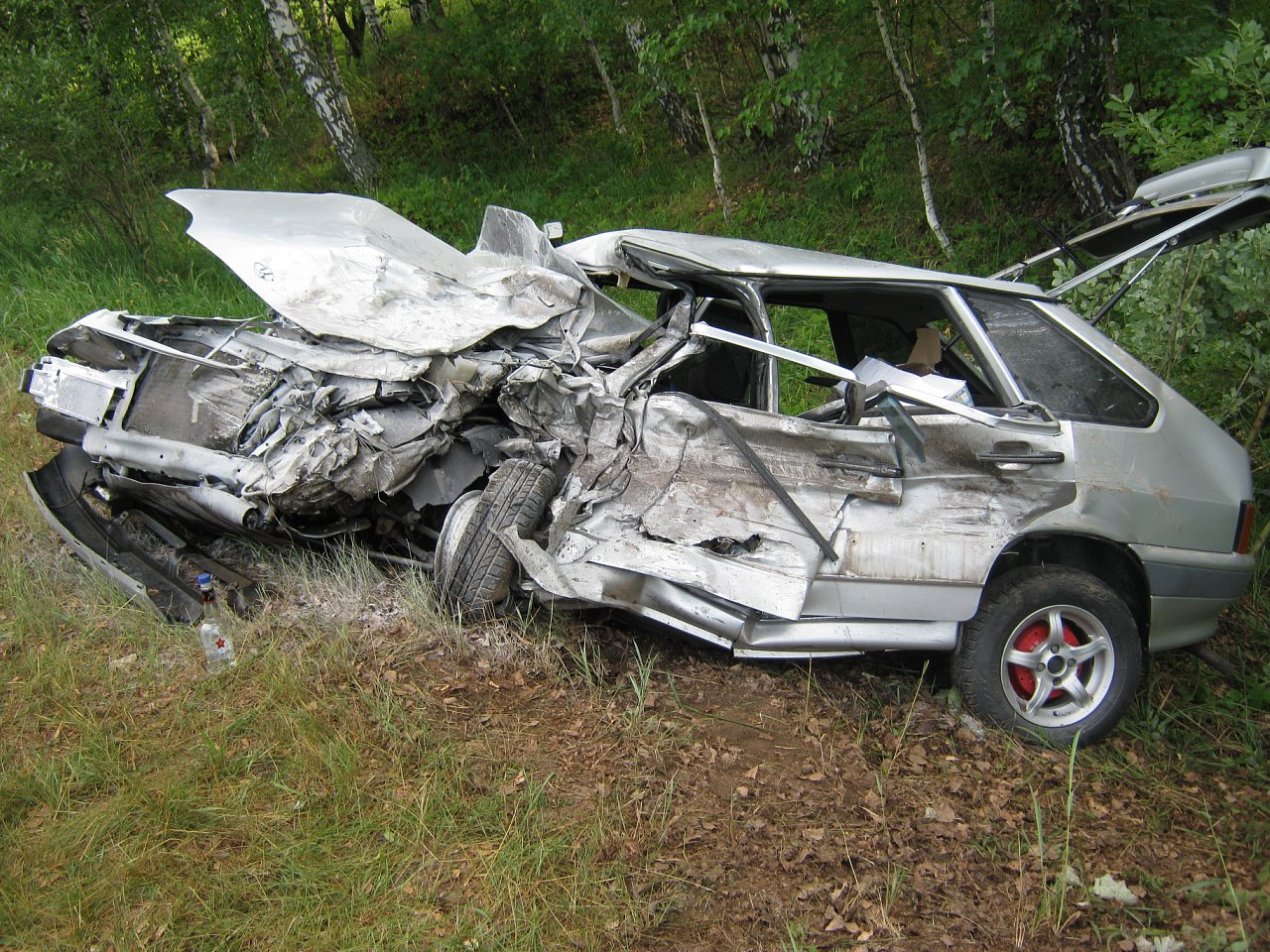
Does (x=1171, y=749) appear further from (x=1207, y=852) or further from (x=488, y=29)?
(x=488, y=29)

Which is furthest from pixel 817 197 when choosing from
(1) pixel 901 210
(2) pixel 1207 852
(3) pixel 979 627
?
(2) pixel 1207 852

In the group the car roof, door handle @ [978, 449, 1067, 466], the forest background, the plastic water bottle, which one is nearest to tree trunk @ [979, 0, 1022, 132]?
the forest background

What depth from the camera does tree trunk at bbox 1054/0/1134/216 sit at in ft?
22.6

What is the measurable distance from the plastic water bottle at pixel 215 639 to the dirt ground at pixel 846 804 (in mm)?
660

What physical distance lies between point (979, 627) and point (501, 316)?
A: 2462mm

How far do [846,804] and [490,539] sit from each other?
172 centimetres

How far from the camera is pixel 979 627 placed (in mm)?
3641

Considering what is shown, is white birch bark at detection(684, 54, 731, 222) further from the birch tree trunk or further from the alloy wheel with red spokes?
the alloy wheel with red spokes

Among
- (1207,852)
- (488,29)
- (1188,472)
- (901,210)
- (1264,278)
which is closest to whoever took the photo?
(1207,852)

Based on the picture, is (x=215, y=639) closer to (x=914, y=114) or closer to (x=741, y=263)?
(x=741, y=263)

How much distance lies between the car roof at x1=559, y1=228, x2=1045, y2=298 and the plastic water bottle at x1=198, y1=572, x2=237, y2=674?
7.46 feet

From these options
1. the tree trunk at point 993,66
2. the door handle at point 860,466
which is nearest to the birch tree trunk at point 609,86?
the tree trunk at point 993,66

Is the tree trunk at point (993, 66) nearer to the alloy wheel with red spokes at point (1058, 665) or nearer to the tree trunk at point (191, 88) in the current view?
the alloy wheel with red spokes at point (1058, 665)

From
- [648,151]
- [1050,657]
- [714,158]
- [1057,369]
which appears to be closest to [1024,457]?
[1057,369]
